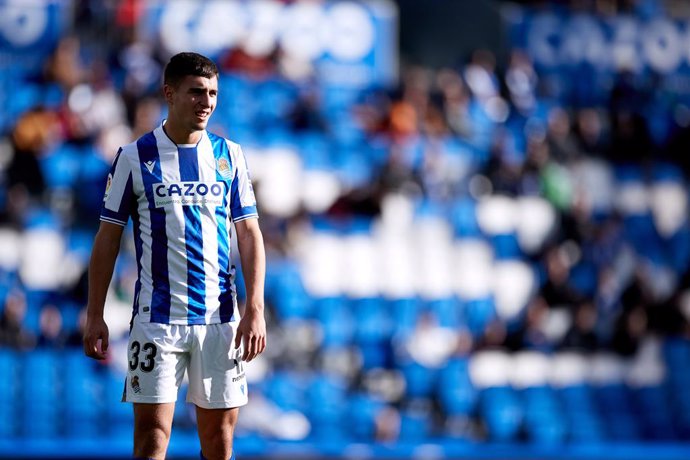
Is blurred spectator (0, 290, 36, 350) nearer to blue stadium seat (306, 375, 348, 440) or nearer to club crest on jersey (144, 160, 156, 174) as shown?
blue stadium seat (306, 375, 348, 440)

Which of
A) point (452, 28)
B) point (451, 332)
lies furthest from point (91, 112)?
point (452, 28)

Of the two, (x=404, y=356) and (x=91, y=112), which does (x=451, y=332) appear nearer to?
(x=404, y=356)

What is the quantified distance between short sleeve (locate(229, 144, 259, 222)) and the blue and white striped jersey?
0.04 meters

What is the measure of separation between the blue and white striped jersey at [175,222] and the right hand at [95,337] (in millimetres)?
187

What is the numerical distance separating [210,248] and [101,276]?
1.55 feet

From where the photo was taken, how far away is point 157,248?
15.4ft

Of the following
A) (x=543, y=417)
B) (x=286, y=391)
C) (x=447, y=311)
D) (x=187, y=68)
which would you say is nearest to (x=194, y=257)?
(x=187, y=68)

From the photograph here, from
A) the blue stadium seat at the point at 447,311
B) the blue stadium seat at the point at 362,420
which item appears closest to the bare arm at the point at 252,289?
the blue stadium seat at the point at 362,420

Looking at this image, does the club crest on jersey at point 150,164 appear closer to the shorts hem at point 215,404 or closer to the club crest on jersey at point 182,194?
the club crest on jersey at point 182,194

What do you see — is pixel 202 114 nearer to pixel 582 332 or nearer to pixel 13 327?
pixel 13 327

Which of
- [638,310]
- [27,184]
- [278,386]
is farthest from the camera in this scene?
[638,310]

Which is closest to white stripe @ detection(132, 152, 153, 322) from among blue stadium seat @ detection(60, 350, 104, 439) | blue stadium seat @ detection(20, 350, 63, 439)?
blue stadium seat @ detection(60, 350, 104, 439)

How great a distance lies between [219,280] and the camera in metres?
4.77

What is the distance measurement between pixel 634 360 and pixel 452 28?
5748mm
